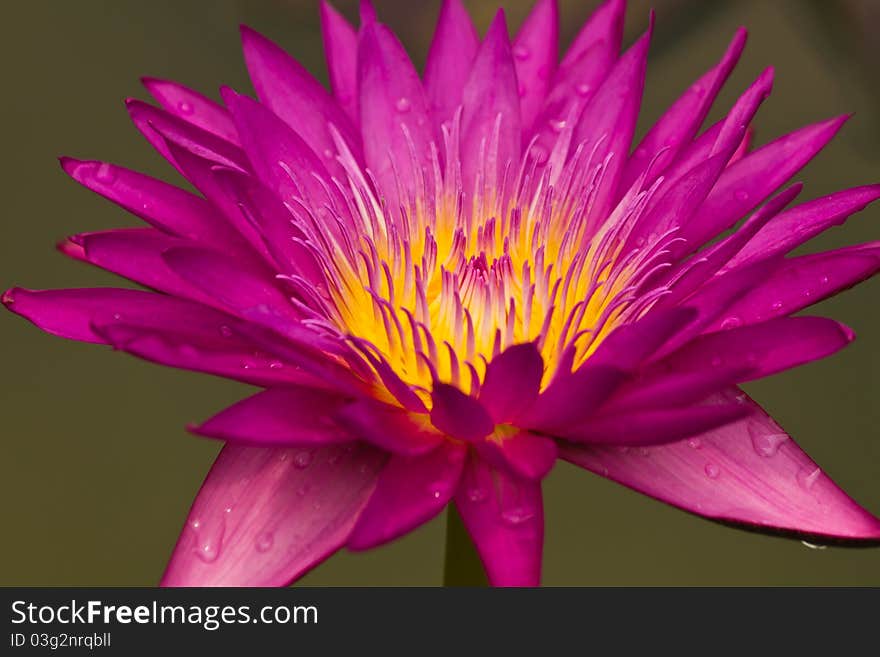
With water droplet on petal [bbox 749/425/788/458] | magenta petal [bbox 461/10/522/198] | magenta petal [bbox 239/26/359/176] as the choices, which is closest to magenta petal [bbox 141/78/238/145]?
magenta petal [bbox 239/26/359/176]

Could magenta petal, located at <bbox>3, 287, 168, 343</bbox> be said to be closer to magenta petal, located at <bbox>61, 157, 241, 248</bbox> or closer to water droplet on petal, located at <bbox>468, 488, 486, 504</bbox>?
magenta petal, located at <bbox>61, 157, 241, 248</bbox>

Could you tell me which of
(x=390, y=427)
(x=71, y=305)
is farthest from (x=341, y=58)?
(x=390, y=427)

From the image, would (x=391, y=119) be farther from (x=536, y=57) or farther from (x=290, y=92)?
(x=536, y=57)

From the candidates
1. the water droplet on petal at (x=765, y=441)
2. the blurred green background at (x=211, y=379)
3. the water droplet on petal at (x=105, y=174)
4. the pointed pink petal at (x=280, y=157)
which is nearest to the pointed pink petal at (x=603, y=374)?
the water droplet on petal at (x=765, y=441)

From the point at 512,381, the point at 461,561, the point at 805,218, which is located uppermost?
the point at 805,218

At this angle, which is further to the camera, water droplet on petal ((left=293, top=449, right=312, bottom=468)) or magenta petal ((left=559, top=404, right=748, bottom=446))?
water droplet on petal ((left=293, top=449, right=312, bottom=468))

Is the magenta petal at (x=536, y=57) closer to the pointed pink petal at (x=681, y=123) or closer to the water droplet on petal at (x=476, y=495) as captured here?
the pointed pink petal at (x=681, y=123)
